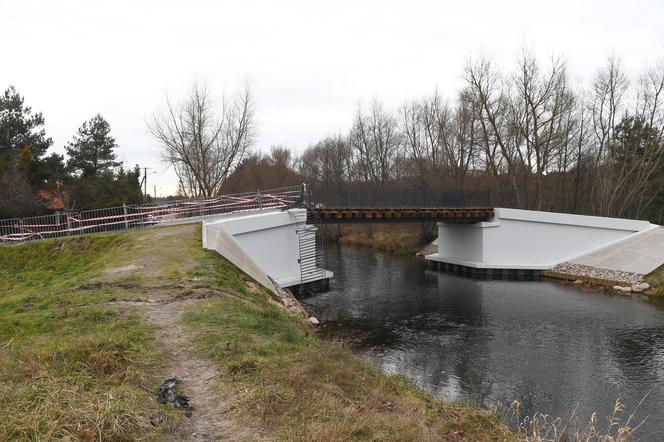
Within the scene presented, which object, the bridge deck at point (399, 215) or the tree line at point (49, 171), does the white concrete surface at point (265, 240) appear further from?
the tree line at point (49, 171)

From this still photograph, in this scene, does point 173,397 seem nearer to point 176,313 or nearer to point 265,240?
point 176,313

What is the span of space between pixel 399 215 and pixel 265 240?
9003 millimetres

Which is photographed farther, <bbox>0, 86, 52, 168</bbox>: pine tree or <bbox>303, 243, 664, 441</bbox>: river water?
<bbox>0, 86, 52, 168</bbox>: pine tree

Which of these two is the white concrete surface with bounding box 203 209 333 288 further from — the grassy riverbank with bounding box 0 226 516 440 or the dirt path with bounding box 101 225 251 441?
the grassy riverbank with bounding box 0 226 516 440

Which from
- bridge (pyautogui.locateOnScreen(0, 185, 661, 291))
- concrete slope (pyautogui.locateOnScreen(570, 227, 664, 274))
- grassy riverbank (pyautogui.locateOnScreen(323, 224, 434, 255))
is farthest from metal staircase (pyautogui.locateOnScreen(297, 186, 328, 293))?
grassy riverbank (pyautogui.locateOnScreen(323, 224, 434, 255))

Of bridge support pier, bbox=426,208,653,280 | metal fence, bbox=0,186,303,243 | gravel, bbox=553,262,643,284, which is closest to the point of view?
metal fence, bbox=0,186,303,243

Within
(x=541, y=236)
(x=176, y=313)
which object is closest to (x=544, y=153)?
(x=541, y=236)

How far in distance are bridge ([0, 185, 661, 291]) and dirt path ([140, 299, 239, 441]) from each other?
9759 mm

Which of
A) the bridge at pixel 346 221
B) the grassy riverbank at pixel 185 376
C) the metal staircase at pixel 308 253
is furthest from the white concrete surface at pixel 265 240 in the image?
the grassy riverbank at pixel 185 376

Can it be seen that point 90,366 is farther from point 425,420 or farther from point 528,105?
point 528,105

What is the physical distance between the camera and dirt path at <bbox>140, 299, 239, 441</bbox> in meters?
4.44

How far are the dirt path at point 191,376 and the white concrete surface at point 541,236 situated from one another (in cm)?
2167

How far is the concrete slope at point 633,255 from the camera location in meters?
22.8

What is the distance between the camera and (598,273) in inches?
929
